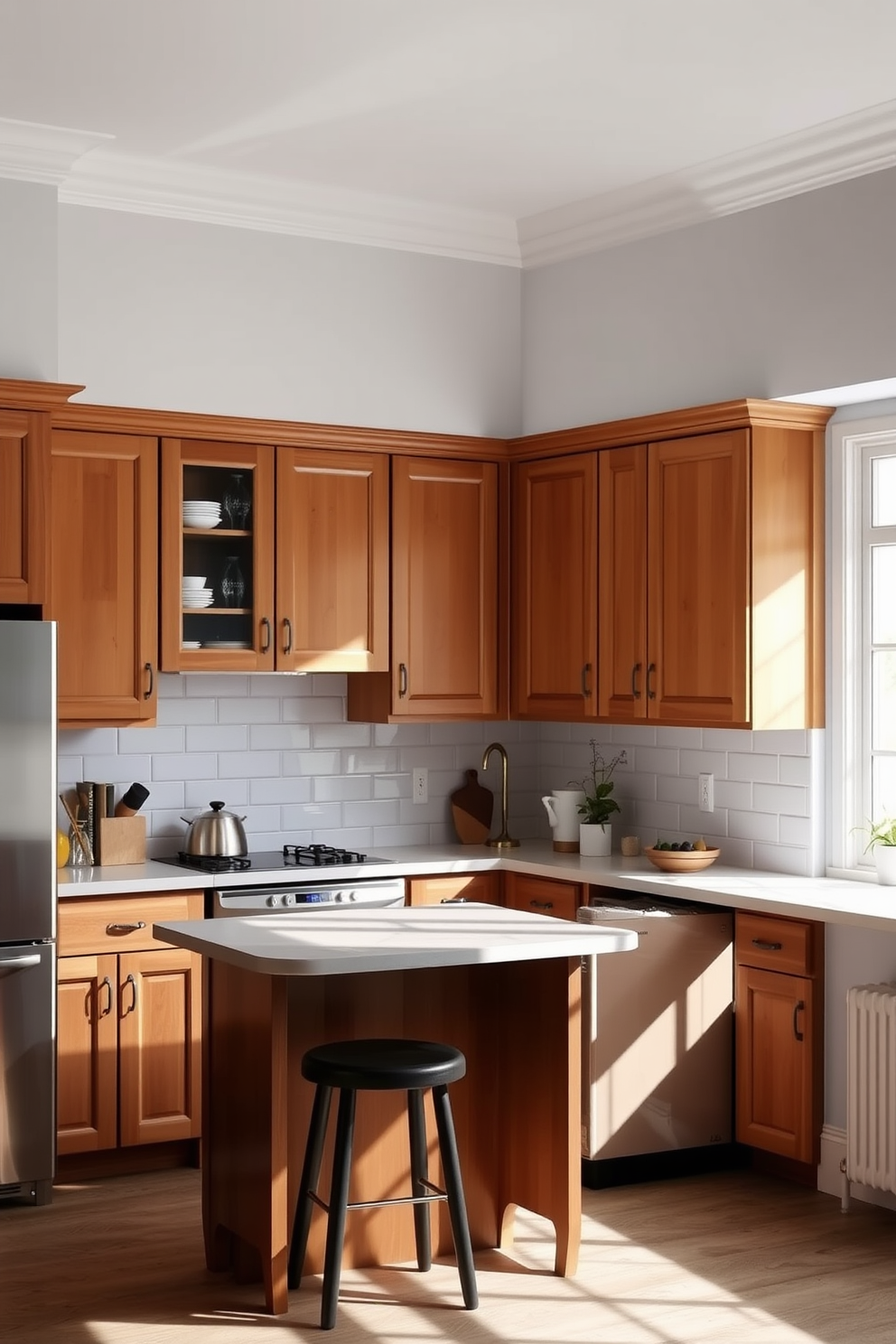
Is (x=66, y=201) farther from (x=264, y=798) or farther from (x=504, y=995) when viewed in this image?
(x=504, y=995)

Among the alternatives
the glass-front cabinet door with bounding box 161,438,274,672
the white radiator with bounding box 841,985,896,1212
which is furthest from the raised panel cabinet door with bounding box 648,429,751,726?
the glass-front cabinet door with bounding box 161,438,274,672

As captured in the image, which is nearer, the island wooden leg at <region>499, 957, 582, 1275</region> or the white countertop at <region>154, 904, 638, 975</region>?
the white countertop at <region>154, 904, 638, 975</region>

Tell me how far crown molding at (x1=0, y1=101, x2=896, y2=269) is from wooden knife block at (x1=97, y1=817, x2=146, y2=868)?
6.70ft

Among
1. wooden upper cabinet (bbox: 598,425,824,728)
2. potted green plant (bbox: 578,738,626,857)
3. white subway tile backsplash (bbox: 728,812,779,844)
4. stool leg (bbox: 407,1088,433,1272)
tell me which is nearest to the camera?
stool leg (bbox: 407,1088,433,1272)

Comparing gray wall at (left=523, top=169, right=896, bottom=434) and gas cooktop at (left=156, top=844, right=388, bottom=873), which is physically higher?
gray wall at (left=523, top=169, right=896, bottom=434)

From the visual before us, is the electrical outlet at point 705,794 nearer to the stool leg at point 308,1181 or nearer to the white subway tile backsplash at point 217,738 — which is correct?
the white subway tile backsplash at point 217,738

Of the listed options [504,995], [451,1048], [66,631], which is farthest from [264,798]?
[451,1048]

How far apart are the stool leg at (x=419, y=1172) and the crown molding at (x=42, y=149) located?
9.91 ft

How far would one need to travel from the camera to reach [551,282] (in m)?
5.99

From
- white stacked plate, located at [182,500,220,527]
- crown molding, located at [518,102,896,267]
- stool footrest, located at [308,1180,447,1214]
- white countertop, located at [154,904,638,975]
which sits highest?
crown molding, located at [518,102,896,267]

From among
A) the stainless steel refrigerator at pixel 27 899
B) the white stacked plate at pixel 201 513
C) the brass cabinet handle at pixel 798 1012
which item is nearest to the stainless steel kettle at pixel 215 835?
the stainless steel refrigerator at pixel 27 899

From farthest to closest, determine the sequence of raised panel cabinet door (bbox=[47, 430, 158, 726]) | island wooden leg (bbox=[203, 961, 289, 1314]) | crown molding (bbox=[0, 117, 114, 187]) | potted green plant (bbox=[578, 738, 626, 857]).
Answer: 1. potted green plant (bbox=[578, 738, 626, 857])
2. raised panel cabinet door (bbox=[47, 430, 158, 726])
3. crown molding (bbox=[0, 117, 114, 187])
4. island wooden leg (bbox=[203, 961, 289, 1314])

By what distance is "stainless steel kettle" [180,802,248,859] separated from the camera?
17.5 feet

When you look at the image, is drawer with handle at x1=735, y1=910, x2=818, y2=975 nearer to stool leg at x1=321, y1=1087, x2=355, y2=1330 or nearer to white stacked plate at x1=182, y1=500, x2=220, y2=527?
stool leg at x1=321, y1=1087, x2=355, y2=1330
